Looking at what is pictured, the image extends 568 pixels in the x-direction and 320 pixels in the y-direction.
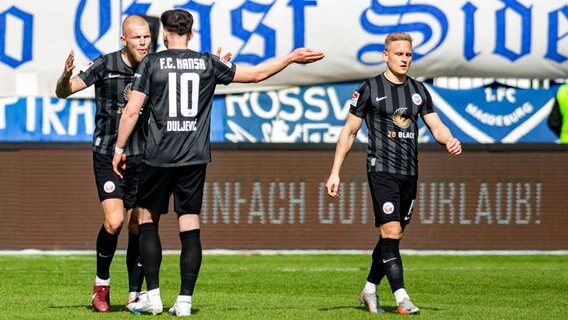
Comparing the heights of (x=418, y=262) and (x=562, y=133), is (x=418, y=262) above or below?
below

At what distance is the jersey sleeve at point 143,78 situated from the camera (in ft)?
31.8

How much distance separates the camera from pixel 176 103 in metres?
9.70

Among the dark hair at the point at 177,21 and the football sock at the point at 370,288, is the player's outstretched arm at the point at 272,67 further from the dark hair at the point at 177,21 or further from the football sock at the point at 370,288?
the football sock at the point at 370,288

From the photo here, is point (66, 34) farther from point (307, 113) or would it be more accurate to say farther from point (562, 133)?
point (562, 133)

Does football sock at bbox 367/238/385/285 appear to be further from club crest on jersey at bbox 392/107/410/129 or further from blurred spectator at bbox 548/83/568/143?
blurred spectator at bbox 548/83/568/143

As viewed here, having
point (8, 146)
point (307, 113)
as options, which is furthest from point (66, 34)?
point (307, 113)

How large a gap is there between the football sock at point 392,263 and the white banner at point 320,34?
28.1ft

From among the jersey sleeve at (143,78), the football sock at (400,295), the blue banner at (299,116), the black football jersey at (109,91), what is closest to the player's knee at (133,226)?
the black football jersey at (109,91)

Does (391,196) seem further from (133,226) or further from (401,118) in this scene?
(133,226)

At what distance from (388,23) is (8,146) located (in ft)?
16.1

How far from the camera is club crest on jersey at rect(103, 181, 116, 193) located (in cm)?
1059

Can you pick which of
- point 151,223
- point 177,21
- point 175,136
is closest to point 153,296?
point 151,223

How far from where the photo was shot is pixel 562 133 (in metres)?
19.1

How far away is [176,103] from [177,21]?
524mm
